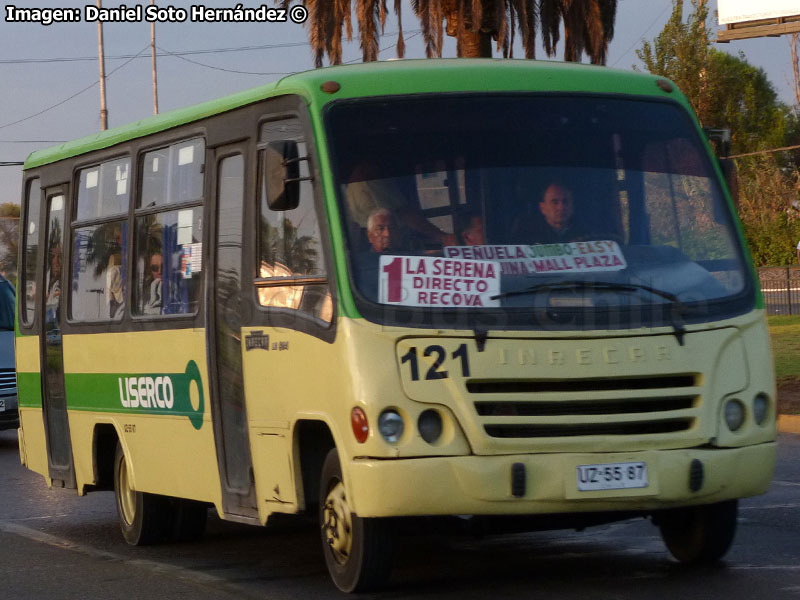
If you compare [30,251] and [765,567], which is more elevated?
[30,251]

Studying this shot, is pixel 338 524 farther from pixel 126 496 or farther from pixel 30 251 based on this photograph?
pixel 30 251

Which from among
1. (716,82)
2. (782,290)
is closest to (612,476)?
(782,290)

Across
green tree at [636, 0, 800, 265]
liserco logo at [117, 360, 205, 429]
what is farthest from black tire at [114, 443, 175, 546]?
green tree at [636, 0, 800, 265]

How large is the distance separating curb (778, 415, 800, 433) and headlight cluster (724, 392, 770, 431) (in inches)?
332

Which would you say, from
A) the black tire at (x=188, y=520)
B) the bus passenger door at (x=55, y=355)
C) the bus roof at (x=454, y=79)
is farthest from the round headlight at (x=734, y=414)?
the bus passenger door at (x=55, y=355)

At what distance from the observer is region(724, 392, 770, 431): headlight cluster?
24.7 feet

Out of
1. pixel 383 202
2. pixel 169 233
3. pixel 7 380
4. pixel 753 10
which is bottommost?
pixel 7 380

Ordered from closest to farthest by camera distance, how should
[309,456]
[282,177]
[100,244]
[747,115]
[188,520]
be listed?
[282,177] < [309,456] < [188,520] < [100,244] < [747,115]

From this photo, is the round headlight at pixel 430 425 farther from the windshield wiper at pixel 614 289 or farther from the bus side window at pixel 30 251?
the bus side window at pixel 30 251

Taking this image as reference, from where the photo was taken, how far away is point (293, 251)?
8.12 m

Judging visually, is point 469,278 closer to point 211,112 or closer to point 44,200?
point 211,112

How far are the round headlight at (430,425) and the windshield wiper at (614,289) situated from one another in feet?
2.11

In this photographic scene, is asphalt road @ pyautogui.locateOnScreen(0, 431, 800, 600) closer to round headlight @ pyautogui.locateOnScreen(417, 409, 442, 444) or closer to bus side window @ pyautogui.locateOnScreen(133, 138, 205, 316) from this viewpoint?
round headlight @ pyautogui.locateOnScreen(417, 409, 442, 444)

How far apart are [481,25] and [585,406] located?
47.2ft
